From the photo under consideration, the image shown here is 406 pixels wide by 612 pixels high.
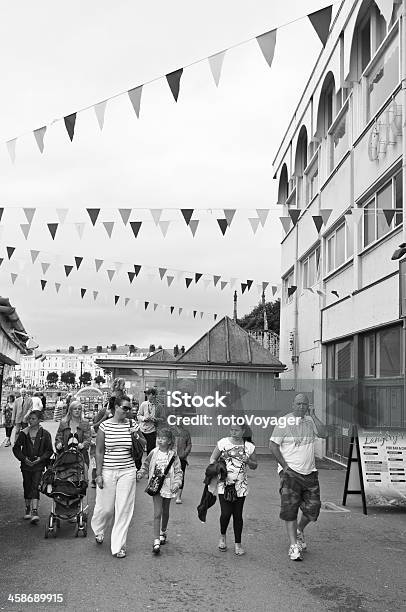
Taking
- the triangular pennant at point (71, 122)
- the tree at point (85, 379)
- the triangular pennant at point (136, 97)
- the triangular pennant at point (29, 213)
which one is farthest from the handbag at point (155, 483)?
the tree at point (85, 379)

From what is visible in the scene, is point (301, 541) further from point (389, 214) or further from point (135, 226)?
point (135, 226)

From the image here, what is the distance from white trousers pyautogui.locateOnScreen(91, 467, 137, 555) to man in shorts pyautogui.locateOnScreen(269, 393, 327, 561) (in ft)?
5.58

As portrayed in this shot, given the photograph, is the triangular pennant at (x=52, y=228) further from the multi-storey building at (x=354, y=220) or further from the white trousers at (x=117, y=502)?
the white trousers at (x=117, y=502)

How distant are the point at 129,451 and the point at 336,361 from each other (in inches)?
446

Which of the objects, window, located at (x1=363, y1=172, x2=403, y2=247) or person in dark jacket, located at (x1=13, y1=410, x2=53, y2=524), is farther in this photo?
window, located at (x1=363, y1=172, x2=403, y2=247)

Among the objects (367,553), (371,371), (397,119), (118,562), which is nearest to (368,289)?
(371,371)

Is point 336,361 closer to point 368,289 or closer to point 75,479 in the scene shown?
point 368,289

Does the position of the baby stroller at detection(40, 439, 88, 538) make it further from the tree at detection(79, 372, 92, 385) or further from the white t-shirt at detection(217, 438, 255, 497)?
the tree at detection(79, 372, 92, 385)

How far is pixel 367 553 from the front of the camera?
790 cm

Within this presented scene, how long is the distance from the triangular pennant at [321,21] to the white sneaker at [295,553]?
19.3 ft

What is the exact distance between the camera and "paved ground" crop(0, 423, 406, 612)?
5953 mm

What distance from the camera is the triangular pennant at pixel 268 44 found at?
8464 millimetres

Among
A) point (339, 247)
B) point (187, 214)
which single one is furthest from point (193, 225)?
point (339, 247)

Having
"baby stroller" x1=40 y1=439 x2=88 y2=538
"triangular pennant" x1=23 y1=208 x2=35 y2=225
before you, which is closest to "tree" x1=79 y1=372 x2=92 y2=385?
"triangular pennant" x1=23 y1=208 x2=35 y2=225
